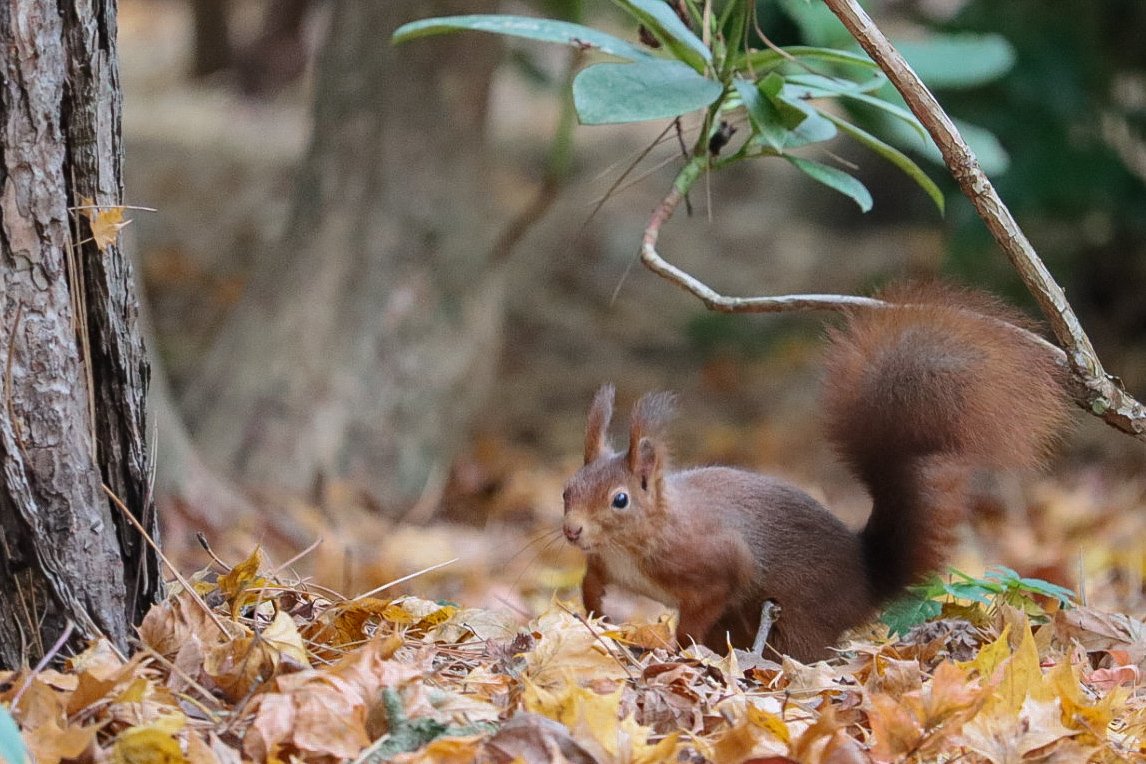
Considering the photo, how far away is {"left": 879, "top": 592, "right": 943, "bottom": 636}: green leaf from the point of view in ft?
6.35

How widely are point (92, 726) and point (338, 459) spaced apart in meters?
2.46

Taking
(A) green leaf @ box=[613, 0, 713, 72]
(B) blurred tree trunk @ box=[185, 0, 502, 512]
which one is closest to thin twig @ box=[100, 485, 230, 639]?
(A) green leaf @ box=[613, 0, 713, 72]

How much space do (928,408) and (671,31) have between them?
2.03 feet

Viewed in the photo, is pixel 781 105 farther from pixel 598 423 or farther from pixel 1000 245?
pixel 598 423

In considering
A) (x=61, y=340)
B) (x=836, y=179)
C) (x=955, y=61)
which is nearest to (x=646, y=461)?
(x=836, y=179)

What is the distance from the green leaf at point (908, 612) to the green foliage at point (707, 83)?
1.97 feet

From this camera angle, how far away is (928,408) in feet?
5.95

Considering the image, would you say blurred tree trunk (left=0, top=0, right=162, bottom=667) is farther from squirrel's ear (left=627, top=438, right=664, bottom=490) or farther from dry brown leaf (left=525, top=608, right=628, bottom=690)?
squirrel's ear (left=627, top=438, right=664, bottom=490)

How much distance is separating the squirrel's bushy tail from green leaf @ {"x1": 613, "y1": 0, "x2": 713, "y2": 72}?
0.42 meters

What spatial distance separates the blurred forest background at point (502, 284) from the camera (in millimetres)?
3420

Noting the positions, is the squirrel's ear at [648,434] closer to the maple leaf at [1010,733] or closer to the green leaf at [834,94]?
the green leaf at [834,94]

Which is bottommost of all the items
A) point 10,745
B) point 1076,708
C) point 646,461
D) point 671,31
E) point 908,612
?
point 908,612

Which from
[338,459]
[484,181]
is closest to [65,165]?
[338,459]

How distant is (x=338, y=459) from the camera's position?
3.63 m
